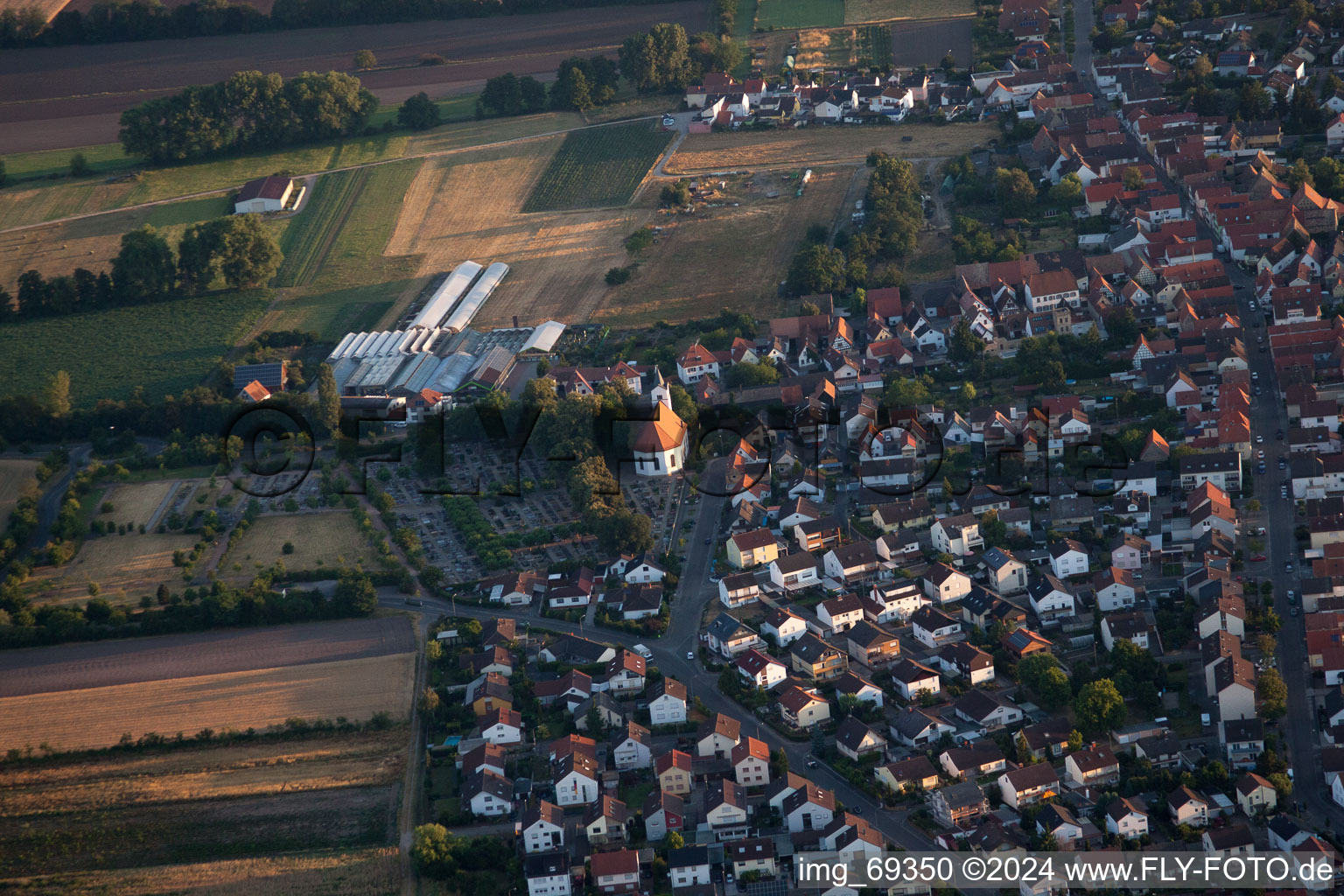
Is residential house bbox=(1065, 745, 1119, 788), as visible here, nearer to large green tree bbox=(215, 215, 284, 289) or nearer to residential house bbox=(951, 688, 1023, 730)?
residential house bbox=(951, 688, 1023, 730)

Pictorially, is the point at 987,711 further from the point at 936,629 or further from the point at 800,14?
the point at 800,14

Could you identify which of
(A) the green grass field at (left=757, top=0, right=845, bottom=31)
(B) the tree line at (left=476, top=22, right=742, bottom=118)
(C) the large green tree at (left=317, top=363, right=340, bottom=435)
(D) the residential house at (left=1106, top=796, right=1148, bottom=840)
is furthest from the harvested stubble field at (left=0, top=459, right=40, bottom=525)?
(A) the green grass field at (left=757, top=0, right=845, bottom=31)

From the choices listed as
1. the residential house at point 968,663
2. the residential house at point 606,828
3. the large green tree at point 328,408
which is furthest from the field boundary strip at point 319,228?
the residential house at point 606,828

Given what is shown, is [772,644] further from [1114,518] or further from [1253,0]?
[1253,0]

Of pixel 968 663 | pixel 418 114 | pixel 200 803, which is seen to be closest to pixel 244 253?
pixel 418 114

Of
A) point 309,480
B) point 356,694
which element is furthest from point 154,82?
point 356,694

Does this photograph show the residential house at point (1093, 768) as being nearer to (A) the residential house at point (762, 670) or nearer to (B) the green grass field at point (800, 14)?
(A) the residential house at point (762, 670)

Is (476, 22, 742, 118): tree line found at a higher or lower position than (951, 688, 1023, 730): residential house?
higher
